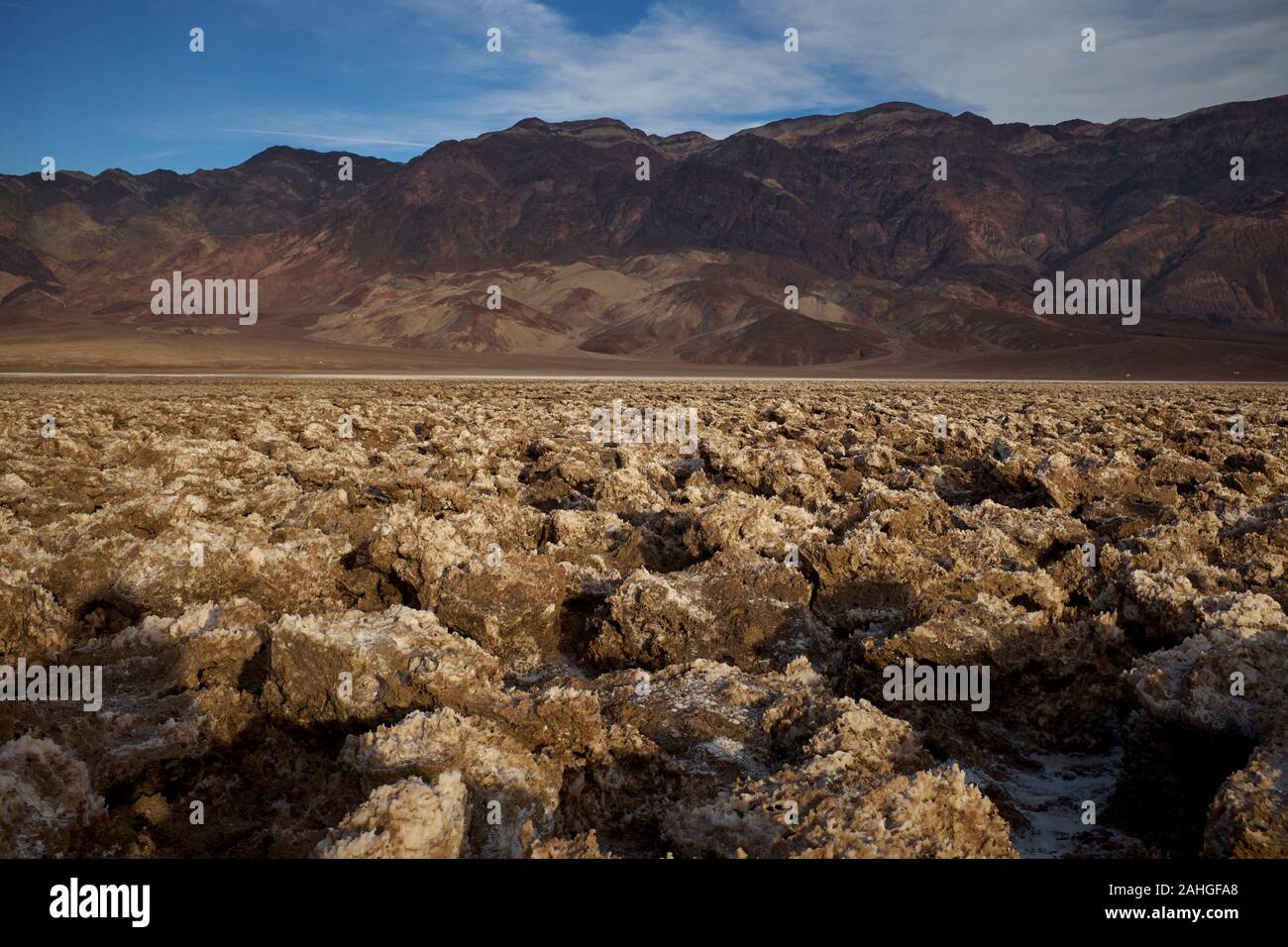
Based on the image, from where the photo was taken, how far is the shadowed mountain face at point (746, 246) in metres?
93.6

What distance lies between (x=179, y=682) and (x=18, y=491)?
5.24m

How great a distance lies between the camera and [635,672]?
404 cm

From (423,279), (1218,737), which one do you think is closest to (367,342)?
(423,279)

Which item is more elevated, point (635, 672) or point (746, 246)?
point (746, 246)

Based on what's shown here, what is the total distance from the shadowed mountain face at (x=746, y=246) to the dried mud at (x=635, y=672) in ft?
232

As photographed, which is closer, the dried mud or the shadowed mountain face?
the dried mud

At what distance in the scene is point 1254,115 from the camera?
163750mm

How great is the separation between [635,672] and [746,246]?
137056 mm

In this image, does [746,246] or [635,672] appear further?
[746,246]

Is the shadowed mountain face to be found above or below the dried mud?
above

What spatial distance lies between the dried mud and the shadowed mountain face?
232 feet

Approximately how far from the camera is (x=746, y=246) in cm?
13525

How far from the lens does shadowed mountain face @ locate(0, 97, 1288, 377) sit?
307ft

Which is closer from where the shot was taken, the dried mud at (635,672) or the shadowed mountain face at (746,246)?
the dried mud at (635,672)
